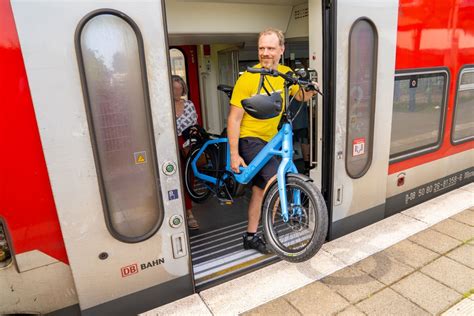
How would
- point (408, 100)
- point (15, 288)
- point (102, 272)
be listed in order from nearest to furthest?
point (15, 288) < point (102, 272) < point (408, 100)

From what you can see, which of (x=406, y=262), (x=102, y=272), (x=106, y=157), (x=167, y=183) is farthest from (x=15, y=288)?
(x=406, y=262)

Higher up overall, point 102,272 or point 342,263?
point 102,272

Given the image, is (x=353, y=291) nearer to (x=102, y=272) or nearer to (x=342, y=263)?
(x=342, y=263)

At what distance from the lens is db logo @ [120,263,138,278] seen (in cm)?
206

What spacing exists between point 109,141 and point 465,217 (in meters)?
3.67

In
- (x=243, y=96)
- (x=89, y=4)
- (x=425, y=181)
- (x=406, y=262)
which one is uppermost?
(x=89, y=4)

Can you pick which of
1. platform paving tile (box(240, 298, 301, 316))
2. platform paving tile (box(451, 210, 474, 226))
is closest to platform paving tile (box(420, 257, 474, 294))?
platform paving tile (box(451, 210, 474, 226))

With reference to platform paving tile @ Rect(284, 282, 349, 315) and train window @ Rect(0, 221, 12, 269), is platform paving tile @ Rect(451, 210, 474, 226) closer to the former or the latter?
platform paving tile @ Rect(284, 282, 349, 315)

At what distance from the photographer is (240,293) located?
238 cm

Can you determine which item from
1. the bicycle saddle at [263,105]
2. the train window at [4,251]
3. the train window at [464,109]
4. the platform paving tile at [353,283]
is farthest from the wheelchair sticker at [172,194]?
the train window at [464,109]

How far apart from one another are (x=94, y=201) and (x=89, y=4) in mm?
1107

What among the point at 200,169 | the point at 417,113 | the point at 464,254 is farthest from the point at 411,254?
the point at 200,169

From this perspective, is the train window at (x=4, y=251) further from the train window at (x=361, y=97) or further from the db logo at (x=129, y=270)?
the train window at (x=361, y=97)

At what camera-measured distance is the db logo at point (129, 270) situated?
206 cm
